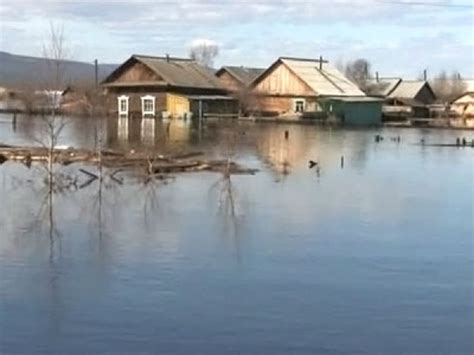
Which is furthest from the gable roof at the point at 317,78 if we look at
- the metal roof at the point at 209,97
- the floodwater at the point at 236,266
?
the floodwater at the point at 236,266

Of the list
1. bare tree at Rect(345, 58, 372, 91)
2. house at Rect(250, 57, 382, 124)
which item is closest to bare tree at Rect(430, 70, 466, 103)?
bare tree at Rect(345, 58, 372, 91)

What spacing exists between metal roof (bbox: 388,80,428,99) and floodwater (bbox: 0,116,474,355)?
136 feet

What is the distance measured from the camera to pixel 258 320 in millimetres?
7246

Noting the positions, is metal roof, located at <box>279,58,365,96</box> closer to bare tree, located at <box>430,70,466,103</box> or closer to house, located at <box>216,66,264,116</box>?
house, located at <box>216,66,264,116</box>

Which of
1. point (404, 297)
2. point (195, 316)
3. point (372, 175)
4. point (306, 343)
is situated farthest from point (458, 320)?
point (372, 175)

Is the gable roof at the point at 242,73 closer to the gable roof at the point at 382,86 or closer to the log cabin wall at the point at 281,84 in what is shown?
the log cabin wall at the point at 281,84

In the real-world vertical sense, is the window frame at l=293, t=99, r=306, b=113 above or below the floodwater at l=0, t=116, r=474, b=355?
above

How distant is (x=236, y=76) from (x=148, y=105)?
9.59 m

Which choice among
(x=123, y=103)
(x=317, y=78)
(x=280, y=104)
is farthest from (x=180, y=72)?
(x=317, y=78)

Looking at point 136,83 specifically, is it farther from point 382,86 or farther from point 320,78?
point 382,86

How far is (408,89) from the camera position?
59.1 m

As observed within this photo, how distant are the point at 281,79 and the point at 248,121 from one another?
23.3ft

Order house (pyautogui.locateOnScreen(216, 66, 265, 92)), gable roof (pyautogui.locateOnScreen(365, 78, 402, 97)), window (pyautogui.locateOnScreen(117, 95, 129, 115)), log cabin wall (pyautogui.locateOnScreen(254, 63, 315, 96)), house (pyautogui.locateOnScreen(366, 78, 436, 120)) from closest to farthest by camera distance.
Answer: window (pyautogui.locateOnScreen(117, 95, 129, 115)), log cabin wall (pyautogui.locateOnScreen(254, 63, 315, 96)), house (pyautogui.locateOnScreen(216, 66, 265, 92)), house (pyautogui.locateOnScreen(366, 78, 436, 120)), gable roof (pyautogui.locateOnScreen(365, 78, 402, 97))

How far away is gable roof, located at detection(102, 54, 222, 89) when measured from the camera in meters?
47.2
